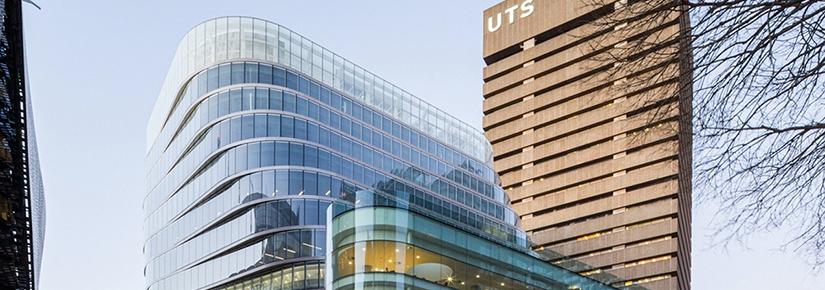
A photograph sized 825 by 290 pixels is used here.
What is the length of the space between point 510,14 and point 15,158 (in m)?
102

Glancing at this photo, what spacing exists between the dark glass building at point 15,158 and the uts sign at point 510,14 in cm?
9152

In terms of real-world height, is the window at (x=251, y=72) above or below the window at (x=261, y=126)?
above

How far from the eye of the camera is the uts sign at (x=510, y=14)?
126 meters

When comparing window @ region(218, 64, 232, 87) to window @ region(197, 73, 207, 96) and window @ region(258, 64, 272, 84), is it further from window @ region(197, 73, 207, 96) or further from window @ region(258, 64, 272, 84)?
window @ region(258, 64, 272, 84)

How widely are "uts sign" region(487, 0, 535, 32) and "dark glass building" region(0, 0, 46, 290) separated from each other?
9152 cm

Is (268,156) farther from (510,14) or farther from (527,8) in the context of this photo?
(510,14)

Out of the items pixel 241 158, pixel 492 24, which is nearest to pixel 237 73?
pixel 241 158

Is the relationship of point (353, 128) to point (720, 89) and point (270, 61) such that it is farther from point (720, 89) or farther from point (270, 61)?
point (720, 89)

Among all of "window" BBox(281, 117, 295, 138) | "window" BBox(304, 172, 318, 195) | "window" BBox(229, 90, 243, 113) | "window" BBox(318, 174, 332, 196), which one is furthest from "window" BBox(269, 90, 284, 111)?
"window" BBox(318, 174, 332, 196)

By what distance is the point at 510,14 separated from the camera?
12838cm

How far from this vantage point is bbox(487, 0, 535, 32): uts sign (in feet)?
413

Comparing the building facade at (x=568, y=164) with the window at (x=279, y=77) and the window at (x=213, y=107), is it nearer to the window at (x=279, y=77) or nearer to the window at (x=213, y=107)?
the window at (x=279, y=77)

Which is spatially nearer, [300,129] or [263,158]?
[263,158]

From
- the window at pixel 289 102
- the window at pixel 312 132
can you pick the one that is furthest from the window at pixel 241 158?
the window at pixel 312 132
